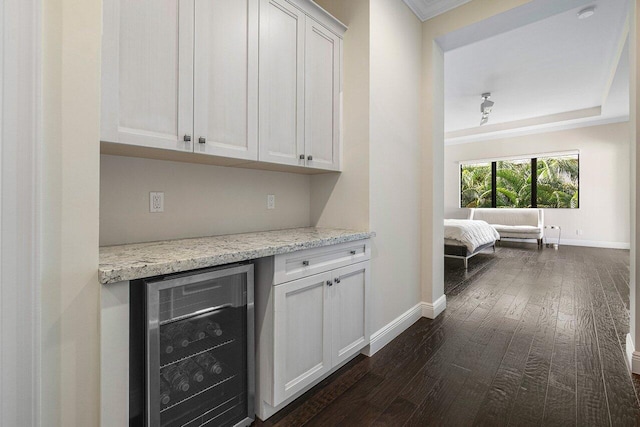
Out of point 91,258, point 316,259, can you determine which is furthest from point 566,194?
point 91,258

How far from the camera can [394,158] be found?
2500mm

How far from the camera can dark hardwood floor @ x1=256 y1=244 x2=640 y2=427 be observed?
1.58 meters

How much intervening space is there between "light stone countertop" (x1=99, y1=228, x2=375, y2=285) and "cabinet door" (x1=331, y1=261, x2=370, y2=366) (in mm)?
283

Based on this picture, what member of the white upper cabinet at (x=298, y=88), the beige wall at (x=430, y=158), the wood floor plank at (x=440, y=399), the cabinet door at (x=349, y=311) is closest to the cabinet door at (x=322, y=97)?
the white upper cabinet at (x=298, y=88)

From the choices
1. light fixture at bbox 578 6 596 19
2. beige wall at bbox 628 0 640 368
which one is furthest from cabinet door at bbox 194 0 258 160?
light fixture at bbox 578 6 596 19

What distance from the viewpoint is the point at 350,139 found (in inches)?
90.5

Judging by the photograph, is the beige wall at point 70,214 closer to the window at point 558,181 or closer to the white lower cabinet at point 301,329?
the white lower cabinet at point 301,329

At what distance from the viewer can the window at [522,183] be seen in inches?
286

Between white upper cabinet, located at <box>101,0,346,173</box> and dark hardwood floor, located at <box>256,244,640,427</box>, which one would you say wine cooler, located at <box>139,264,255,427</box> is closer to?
dark hardwood floor, located at <box>256,244,640,427</box>

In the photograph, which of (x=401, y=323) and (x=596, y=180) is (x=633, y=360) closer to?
(x=401, y=323)

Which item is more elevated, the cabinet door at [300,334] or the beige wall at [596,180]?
the beige wall at [596,180]

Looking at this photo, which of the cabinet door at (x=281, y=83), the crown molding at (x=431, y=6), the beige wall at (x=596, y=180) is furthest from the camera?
the beige wall at (x=596, y=180)

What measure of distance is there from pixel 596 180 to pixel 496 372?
719cm

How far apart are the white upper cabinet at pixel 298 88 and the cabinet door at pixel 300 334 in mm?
805
